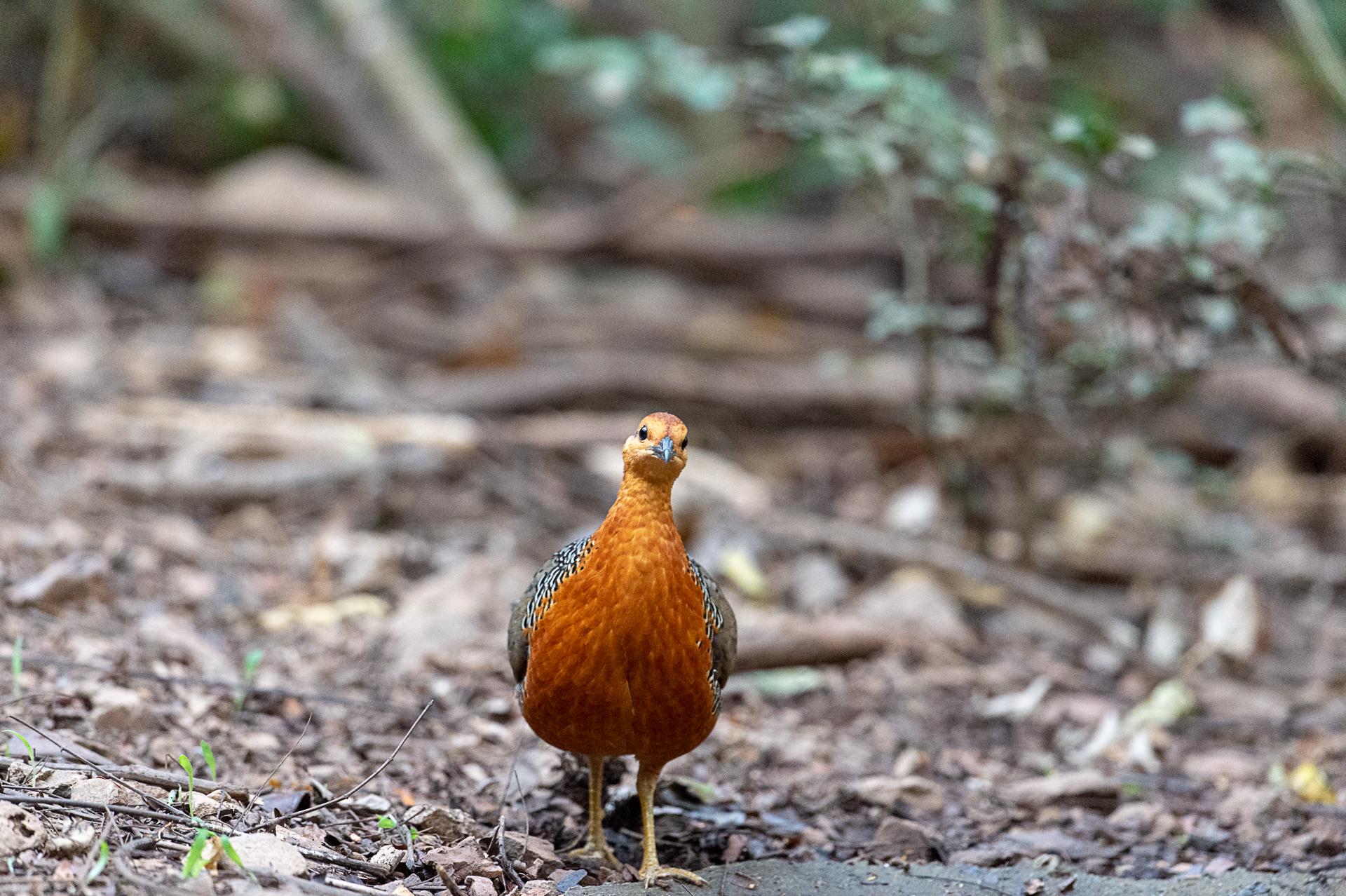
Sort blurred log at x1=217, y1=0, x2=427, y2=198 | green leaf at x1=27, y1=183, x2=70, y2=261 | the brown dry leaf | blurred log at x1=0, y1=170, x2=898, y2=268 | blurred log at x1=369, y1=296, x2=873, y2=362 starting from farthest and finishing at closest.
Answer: blurred log at x1=217, y1=0, x2=427, y2=198 → blurred log at x1=0, y1=170, x2=898, y2=268 → green leaf at x1=27, y1=183, x2=70, y2=261 → blurred log at x1=369, y1=296, x2=873, y2=362 → the brown dry leaf

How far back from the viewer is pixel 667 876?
342 cm

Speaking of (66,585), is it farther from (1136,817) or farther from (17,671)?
(1136,817)

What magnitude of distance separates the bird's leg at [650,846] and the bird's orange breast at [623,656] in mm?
174

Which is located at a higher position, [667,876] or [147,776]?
[147,776]

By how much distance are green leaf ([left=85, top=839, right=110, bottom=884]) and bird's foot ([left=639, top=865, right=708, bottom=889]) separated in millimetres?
1303

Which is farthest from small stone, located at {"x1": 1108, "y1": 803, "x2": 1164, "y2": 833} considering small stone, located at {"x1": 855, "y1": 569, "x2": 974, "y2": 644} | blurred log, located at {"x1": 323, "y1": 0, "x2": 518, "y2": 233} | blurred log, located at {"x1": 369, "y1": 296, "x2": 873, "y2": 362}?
blurred log, located at {"x1": 323, "y1": 0, "x2": 518, "y2": 233}

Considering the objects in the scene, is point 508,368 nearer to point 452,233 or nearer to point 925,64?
point 452,233

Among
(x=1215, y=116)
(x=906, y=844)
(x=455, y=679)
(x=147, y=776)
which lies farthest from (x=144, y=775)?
(x=1215, y=116)

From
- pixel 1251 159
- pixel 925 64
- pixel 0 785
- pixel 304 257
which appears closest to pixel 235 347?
pixel 304 257

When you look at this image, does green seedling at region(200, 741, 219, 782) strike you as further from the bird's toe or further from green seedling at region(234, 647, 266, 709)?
the bird's toe

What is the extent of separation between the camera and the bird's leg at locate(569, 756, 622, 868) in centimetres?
359

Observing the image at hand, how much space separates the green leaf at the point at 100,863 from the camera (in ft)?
8.72

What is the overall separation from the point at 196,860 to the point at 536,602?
1.18 m

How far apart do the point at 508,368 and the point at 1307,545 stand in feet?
14.5
